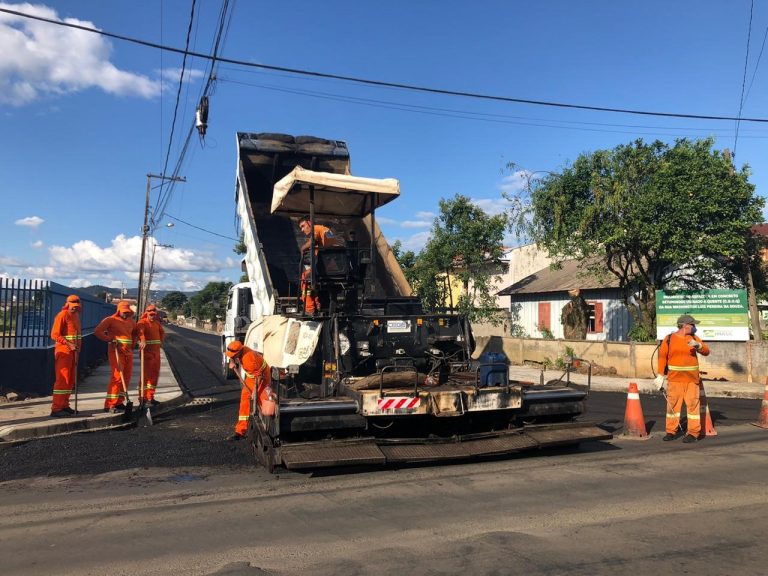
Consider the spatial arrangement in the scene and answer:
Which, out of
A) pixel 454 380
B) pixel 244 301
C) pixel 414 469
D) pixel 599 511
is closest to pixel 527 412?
pixel 454 380

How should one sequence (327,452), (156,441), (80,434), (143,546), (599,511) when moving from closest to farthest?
(143,546), (599,511), (327,452), (156,441), (80,434)

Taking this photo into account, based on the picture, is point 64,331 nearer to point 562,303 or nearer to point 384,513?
point 384,513

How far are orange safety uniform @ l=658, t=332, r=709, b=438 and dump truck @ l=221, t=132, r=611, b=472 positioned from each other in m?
1.44

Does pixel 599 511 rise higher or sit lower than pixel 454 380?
lower

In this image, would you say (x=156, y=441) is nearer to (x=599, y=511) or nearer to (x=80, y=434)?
(x=80, y=434)

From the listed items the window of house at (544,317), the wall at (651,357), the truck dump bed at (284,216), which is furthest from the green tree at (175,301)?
the truck dump bed at (284,216)

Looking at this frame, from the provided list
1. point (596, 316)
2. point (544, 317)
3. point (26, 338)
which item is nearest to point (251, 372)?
point (26, 338)

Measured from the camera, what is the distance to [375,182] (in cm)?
813

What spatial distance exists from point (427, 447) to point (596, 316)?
64.3 ft

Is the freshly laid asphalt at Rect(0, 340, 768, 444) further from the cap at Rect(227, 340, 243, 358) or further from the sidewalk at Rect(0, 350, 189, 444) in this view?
the cap at Rect(227, 340, 243, 358)

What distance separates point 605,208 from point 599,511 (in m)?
12.4

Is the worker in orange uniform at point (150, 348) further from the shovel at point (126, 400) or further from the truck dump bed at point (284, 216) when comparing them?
the truck dump bed at point (284, 216)

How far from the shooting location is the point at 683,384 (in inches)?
301

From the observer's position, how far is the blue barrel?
6.43 metres
